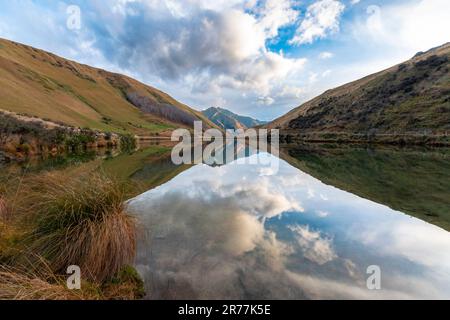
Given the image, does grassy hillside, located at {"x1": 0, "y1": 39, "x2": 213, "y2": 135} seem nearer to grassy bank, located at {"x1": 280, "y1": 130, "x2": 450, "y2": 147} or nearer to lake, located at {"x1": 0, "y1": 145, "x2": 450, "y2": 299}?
grassy bank, located at {"x1": 280, "y1": 130, "x2": 450, "y2": 147}

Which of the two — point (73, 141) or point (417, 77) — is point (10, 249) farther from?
point (417, 77)

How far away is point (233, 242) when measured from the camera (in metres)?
6.86

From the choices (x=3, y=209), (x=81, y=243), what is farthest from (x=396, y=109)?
(x=3, y=209)

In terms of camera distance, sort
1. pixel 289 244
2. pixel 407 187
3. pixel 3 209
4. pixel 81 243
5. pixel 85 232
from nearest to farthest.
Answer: pixel 81 243 → pixel 85 232 → pixel 3 209 → pixel 289 244 → pixel 407 187

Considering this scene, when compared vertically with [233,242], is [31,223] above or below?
above

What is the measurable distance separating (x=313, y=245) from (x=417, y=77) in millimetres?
109374

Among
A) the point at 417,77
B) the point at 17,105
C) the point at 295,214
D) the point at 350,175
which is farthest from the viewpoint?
the point at 417,77

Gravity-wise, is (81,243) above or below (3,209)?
below

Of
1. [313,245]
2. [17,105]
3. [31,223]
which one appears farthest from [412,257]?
[17,105]

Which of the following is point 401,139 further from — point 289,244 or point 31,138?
point 31,138

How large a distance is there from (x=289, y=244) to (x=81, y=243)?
16.1 ft

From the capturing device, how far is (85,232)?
4578 mm

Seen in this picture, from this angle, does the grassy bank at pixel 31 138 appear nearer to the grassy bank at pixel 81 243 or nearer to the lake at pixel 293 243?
the lake at pixel 293 243

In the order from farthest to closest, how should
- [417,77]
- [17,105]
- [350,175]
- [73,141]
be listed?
1. [417,77]
2. [17,105]
3. [73,141]
4. [350,175]
